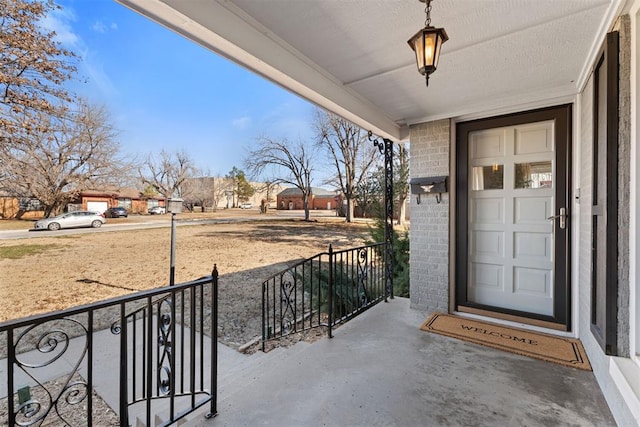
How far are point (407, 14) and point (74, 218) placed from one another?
13.1 m

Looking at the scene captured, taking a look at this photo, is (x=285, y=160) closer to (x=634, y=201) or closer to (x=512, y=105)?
(x=512, y=105)

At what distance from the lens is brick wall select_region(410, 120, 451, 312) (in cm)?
303

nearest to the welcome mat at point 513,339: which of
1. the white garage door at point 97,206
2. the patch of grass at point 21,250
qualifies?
the patch of grass at point 21,250

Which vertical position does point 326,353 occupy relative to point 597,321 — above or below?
below

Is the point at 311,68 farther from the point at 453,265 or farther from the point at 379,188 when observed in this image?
the point at 379,188

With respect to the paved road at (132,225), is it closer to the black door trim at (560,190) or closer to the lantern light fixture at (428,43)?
the lantern light fixture at (428,43)

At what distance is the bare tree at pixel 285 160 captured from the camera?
14719mm

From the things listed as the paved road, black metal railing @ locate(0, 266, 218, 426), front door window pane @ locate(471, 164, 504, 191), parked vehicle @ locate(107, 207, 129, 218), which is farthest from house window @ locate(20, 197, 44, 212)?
front door window pane @ locate(471, 164, 504, 191)

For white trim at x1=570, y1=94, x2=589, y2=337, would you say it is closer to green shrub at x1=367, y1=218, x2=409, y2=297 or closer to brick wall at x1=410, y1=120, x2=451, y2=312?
brick wall at x1=410, y1=120, x2=451, y2=312

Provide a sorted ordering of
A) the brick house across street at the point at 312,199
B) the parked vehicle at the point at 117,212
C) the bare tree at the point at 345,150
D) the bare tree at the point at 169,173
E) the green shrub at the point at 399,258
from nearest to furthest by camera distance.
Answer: the green shrub at the point at 399,258 < the parked vehicle at the point at 117,212 < the bare tree at the point at 345,150 < the bare tree at the point at 169,173 < the brick house across street at the point at 312,199

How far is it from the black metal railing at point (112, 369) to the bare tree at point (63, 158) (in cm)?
452

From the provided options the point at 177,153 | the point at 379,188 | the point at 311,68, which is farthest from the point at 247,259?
the point at 177,153

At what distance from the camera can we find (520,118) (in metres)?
2.73

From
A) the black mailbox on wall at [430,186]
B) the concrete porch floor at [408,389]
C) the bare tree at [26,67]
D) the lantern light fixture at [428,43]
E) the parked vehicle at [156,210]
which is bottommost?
the concrete porch floor at [408,389]
